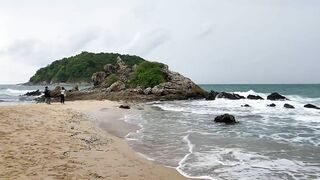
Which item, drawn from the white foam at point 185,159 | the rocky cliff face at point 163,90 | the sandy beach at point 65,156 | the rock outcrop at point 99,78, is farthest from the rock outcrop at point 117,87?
the sandy beach at point 65,156

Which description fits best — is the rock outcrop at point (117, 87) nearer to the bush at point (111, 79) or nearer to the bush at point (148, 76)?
the bush at point (148, 76)

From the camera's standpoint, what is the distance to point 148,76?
54969mm

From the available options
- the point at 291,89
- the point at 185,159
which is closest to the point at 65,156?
the point at 185,159

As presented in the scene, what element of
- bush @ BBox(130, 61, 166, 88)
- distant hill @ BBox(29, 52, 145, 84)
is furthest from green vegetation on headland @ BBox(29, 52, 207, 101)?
distant hill @ BBox(29, 52, 145, 84)

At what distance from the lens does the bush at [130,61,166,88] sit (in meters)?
53.7

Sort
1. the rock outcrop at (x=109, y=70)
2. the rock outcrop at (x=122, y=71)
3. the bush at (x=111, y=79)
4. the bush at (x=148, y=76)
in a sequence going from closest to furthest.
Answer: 1. the bush at (x=148, y=76)
2. the bush at (x=111, y=79)
3. the rock outcrop at (x=122, y=71)
4. the rock outcrop at (x=109, y=70)

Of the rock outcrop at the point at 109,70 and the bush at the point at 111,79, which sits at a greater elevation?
the rock outcrop at the point at 109,70

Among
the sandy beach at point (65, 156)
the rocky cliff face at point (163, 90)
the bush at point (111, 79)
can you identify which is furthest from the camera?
the bush at point (111, 79)

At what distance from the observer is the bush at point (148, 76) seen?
53.7m

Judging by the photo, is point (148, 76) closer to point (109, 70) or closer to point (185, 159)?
point (109, 70)

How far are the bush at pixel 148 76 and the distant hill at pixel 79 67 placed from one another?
92015 mm

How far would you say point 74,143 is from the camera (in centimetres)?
1376

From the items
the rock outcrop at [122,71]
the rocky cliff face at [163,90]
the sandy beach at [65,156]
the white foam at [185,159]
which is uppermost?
the rock outcrop at [122,71]

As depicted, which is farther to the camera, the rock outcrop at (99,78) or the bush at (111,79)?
the rock outcrop at (99,78)
